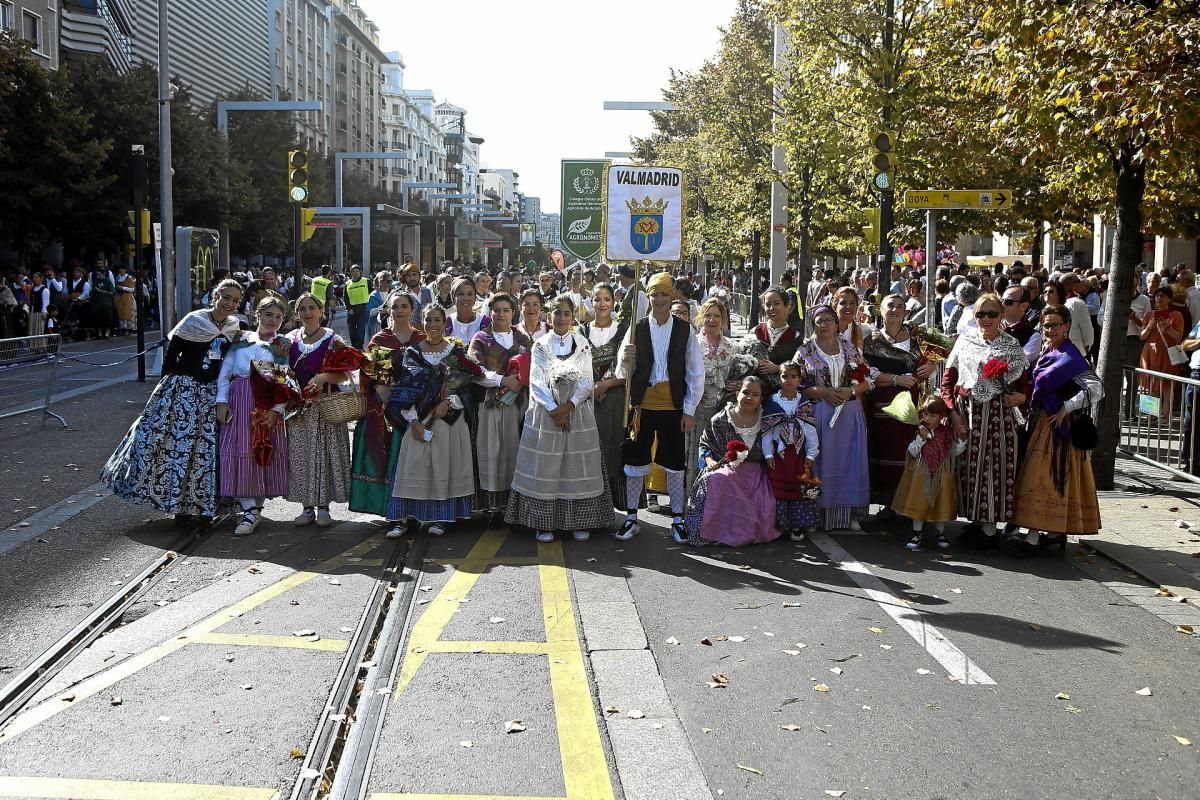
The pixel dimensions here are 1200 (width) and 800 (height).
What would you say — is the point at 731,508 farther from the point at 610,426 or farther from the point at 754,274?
the point at 754,274

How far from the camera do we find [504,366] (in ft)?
30.8

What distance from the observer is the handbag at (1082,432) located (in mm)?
7984

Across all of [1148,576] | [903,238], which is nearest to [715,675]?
[1148,576]

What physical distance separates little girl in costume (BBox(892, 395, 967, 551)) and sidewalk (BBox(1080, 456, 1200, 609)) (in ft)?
3.59

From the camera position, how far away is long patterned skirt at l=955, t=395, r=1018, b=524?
8.30m

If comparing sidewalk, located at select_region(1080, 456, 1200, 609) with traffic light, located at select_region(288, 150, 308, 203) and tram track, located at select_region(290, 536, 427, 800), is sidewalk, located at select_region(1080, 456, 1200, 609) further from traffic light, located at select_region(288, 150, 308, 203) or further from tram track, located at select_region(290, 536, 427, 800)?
traffic light, located at select_region(288, 150, 308, 203)

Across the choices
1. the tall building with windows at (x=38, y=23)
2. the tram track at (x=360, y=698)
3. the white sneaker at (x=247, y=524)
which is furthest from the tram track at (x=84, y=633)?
the tall building with windows at (x=38, y=23)

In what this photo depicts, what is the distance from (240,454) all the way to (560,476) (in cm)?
234

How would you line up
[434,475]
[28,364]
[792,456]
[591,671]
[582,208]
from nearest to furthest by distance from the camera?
[591,671], [792,456], [434,475], [28,364], [582,208]

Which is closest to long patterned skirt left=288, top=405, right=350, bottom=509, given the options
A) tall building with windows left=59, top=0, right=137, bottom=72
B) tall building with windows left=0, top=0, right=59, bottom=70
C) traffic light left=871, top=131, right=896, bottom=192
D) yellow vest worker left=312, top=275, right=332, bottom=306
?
traffic light left=871, top=131, right=896, bottom=192

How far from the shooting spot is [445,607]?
22.4ft

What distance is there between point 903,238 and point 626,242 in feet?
50.0

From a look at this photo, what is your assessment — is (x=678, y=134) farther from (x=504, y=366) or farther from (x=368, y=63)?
(x=368, y=63)

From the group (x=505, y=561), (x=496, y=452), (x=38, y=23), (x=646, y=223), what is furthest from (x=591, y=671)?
(x=38, y=23)
